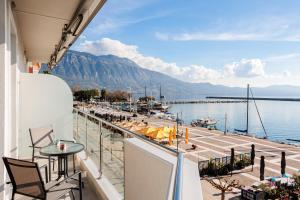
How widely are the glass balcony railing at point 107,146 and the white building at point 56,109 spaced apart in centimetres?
7

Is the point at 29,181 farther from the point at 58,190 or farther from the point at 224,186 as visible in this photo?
the point at 224,186

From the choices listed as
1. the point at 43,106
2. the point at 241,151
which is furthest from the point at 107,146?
the point at 241,151

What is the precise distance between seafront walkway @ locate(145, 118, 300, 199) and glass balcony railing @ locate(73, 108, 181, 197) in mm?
9284

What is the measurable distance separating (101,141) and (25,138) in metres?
2.39

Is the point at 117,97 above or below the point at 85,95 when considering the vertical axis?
below

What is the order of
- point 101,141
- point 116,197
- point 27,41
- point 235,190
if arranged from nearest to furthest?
point 116,197 → point 101,141 → point 27,41 → point 235,190

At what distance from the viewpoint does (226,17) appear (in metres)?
88.5

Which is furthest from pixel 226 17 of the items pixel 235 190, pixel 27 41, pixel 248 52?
pixel 27 41

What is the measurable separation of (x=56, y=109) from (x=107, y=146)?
2.94 metres

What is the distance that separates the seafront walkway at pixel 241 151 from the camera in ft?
A: 49.3

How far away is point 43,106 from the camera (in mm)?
5402

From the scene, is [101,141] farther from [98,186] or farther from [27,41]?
[27,41]

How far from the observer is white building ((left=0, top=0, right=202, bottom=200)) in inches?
66.9

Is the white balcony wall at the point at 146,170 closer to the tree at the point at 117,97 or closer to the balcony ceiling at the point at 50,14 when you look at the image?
the balcony ceiling at the point at 50,14
